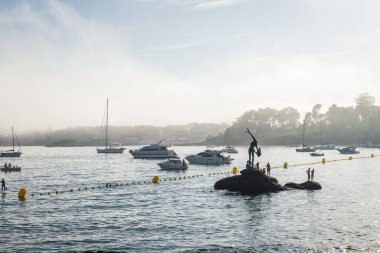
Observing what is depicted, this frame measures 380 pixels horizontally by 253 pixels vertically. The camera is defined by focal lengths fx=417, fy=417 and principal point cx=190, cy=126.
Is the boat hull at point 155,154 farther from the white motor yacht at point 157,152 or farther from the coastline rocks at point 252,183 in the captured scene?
the coastline rocks at point 252,183

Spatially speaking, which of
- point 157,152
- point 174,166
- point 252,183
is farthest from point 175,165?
point 157,152

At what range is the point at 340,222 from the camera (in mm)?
38406

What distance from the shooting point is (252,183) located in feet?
190

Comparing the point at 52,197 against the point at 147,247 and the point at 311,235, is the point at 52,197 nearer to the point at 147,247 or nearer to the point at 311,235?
the point at 147,247

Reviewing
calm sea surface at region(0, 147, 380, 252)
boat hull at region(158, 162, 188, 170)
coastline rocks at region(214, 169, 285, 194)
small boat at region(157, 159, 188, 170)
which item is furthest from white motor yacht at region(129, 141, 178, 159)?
coastline rocks at region(214, 169, 285, 194)

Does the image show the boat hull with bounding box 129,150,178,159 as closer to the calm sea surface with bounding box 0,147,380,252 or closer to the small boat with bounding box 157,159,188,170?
the small boat with bounding box 157,159,188,170

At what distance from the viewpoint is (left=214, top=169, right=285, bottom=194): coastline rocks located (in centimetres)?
5781

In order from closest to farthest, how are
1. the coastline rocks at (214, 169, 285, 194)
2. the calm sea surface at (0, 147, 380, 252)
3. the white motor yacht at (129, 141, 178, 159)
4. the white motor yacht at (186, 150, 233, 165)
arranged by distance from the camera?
the calm sea surface at (0, 147, 380, 252)
the coastline rocks at (214, 169, 285, 194)
the white motor yacht at (186, 150, 233, 165)
the white motor yacht at (129, 141, 178, 159)

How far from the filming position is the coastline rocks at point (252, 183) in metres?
57.8

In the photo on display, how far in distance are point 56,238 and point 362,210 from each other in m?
31.5

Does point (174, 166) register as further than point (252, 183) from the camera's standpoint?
Yes

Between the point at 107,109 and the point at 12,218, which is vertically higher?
the point at 107,109

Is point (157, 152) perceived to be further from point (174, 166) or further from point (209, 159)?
point (174, 166)

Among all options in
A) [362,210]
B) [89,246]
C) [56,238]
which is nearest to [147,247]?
[89,246]
